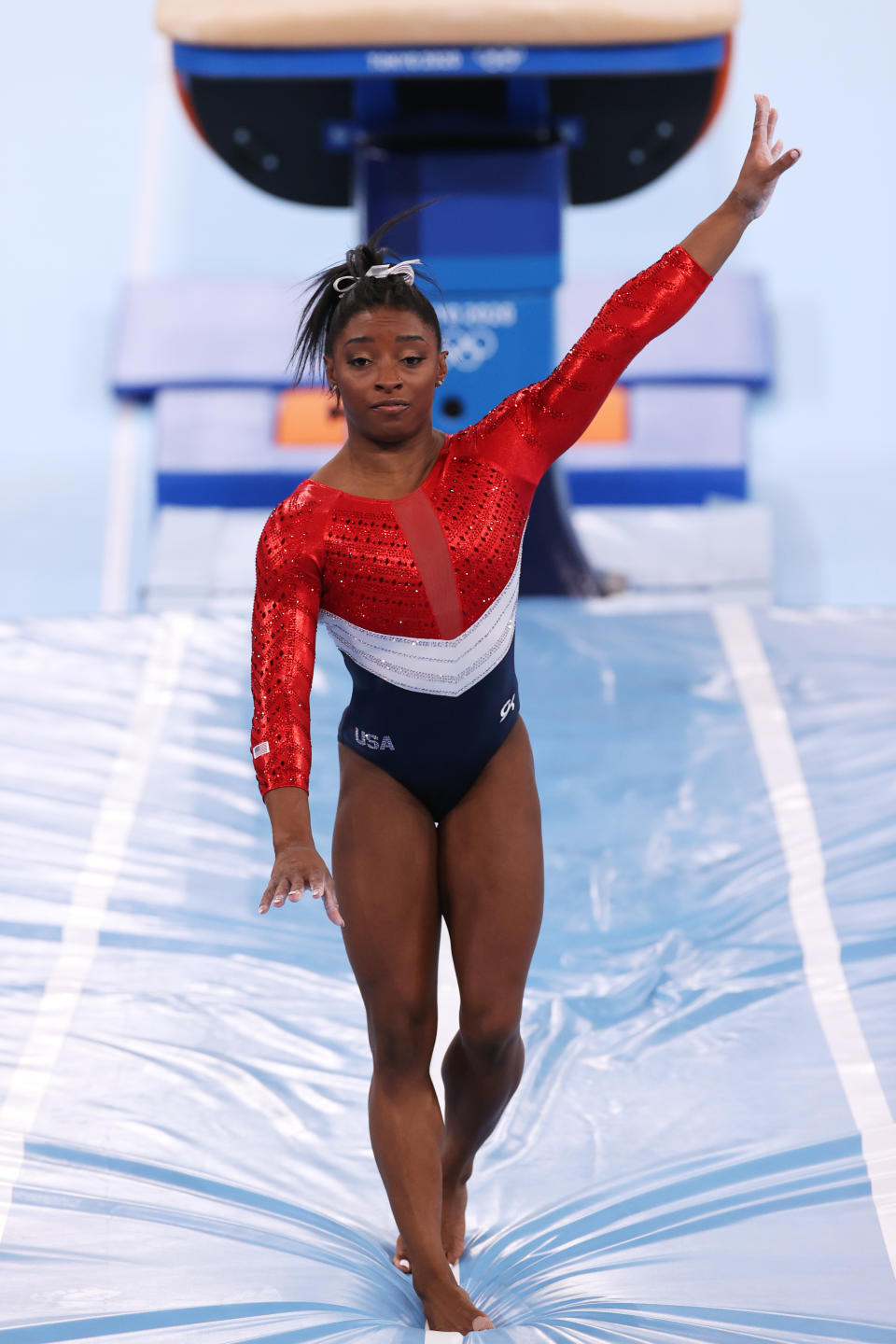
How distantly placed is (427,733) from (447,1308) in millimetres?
798

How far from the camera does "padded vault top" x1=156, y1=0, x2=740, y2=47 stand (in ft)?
13.5

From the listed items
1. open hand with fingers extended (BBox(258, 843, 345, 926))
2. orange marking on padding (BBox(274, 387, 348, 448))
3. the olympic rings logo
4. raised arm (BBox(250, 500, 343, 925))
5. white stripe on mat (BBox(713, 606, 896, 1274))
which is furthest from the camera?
orange marking on padding (BBox(274, 387, 348, 448))

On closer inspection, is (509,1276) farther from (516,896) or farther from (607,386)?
(607,386)

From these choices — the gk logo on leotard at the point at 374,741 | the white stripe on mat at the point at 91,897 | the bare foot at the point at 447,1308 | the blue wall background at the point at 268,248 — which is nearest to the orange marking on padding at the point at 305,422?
A: the blue wall background at the point at 268,248

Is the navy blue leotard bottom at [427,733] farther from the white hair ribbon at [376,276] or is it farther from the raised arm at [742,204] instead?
the raised arm at [742,204]

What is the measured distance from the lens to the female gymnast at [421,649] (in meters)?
2.15

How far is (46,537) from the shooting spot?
602 centimetres

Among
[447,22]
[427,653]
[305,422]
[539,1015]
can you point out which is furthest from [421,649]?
[305,422]

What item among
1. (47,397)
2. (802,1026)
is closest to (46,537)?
(47,397)

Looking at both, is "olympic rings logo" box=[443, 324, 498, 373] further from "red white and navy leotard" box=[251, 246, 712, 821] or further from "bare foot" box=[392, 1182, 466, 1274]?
"bare foot" box=[392, 1182, 466, 1274]

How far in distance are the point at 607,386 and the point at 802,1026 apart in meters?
1.31

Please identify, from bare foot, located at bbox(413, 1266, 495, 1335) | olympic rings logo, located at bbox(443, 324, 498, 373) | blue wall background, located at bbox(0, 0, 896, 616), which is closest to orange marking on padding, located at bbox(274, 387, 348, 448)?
blue wall background, located at bbox(0, 0, 896, 616)

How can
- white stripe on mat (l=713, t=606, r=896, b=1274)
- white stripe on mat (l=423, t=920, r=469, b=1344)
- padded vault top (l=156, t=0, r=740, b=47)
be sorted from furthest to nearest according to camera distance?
padded vault top (l=156, t=0, r=740, b=47)
white stripe on mat (l=423, t=920, r=469, b=1344)
white stripe on mat (l=713, t=606, r=896, b=1274)

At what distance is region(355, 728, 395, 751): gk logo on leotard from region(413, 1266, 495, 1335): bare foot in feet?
2.40
